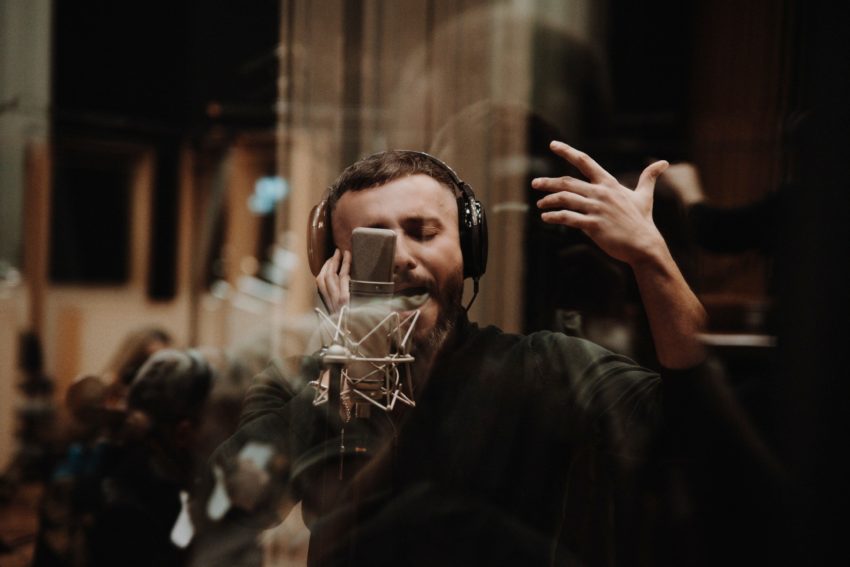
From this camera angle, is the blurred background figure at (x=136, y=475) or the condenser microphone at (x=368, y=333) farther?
the blurred background figure at (x=136, y=475)

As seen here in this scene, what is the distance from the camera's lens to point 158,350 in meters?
1.44

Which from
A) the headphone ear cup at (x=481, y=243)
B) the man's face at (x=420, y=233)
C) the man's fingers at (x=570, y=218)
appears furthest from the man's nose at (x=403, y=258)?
the man's fingers at (x=570, y=218)

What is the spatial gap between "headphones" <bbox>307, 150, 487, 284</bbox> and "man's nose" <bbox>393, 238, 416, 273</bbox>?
80mm

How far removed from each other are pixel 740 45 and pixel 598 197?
32cm

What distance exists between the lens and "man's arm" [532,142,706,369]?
3.42ft

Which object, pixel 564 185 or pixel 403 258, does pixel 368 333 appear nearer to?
pixel 403 258

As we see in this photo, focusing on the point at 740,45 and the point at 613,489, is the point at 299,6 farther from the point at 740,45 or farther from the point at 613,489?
the point at 613,489

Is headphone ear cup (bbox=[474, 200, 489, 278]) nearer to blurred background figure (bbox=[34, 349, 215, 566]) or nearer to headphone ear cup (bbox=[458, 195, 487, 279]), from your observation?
headphone ear cup (bbox=[458, 195, 487, 279])

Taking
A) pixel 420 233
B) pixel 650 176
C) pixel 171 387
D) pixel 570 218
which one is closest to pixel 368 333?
pixel 420 233

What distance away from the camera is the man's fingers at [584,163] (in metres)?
1.07

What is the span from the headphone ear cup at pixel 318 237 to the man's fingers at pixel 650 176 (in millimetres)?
441

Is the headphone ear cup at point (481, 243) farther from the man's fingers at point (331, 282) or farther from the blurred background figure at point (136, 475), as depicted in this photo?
the blurred background figure at point (136, 475)

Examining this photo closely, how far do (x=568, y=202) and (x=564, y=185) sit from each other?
31mm

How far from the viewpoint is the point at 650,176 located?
108 cm
